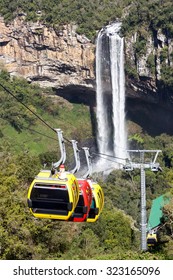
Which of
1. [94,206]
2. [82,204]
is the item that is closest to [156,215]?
[94,206]

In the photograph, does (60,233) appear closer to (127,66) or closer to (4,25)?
(127,66)

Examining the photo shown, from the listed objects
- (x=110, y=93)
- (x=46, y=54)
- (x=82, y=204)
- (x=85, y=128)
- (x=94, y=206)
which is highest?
(x=46, y=54)

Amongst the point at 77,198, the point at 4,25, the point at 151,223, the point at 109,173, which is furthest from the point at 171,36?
the point at 77,198

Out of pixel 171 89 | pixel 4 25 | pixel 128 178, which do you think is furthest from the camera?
pixel 4 25

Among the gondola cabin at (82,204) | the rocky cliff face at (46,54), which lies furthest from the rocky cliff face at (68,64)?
the gondola cabin at (82,204)

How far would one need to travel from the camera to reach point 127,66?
4841 cm

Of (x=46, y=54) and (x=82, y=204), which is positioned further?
(x=46, y=54)

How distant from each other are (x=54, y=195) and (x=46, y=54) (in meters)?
38.6

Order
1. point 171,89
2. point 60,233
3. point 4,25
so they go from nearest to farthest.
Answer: point 60,233 → point 171,89 → point 4,25

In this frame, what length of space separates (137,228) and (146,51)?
18.7 meters

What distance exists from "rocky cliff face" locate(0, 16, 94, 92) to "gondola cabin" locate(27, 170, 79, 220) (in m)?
36.8

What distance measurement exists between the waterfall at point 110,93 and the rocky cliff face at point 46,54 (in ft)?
3.13

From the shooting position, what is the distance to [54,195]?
523 inches

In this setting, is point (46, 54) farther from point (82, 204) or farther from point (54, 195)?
point (54, 195)
